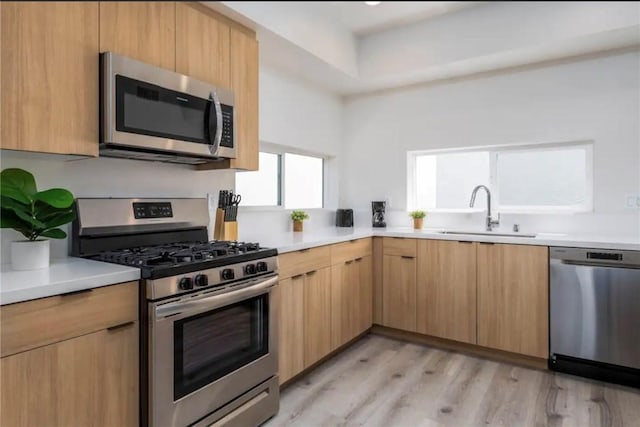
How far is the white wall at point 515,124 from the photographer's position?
8.90 feet

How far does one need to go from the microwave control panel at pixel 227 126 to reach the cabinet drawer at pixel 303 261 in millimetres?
679

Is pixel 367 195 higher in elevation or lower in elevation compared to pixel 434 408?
higher

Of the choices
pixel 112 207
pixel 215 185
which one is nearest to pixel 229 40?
pixel 215 185

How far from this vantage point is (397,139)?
3.62m

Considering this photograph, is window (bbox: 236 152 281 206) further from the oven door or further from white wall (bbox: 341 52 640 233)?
the oven door

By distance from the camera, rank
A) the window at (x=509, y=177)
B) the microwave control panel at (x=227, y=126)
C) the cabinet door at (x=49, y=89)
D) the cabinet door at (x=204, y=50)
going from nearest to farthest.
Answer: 1. the cabinet door at (x=49, y=89)
2. the cabinet door at (x=204, y=50)
3. the microwave control panel at (x=227, y=126)
4. the window at (x=509, y=177)

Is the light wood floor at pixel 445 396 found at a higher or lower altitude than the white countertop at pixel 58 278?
lower

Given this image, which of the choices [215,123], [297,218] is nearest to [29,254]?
[215,123]

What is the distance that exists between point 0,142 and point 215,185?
125 cm

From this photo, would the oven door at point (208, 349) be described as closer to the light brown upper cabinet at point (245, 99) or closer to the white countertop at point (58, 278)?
the white countertop at point (58, 278)

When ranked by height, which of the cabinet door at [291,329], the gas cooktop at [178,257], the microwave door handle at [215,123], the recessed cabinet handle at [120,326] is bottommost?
the cabinet door at [291,329]

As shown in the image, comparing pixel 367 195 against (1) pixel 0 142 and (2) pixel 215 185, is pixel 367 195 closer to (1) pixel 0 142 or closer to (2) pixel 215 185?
(2) pixel 215 185

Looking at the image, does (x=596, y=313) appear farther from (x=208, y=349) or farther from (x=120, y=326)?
(x=120, y=326)

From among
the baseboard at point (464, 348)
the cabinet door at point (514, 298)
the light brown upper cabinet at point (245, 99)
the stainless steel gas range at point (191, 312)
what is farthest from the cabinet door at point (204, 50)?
the baseboard at point (464, 348)
